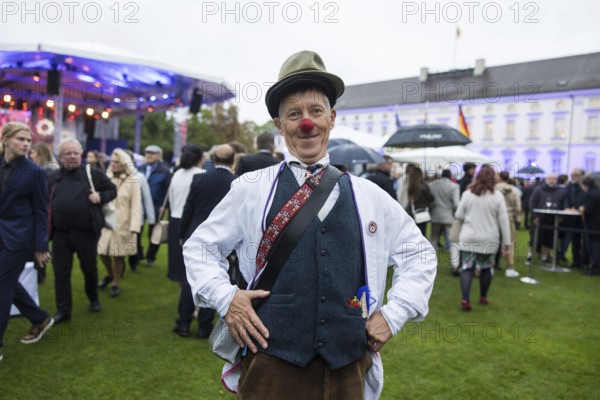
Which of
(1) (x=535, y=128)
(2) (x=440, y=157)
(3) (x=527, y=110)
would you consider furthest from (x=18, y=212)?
(3) (x=527, y=110)

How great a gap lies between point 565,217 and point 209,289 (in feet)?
31.8

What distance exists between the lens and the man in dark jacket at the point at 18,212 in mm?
3592

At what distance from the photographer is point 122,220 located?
18.9 feet

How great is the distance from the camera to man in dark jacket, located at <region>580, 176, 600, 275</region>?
8328 mm

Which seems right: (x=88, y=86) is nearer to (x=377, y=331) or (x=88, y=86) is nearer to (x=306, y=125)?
(x=306, y=125)

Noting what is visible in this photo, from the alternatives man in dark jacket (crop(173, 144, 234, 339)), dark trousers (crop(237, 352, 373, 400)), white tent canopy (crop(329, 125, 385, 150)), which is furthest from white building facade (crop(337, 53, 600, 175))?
dark trousers (crop(237, 352, 373, 400))

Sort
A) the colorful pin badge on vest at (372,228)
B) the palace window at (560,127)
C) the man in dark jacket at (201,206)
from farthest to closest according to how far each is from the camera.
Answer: the palace window at (560,127) → the man in dark jacket at (201,206) → the colorful pin badge on vest at (372,228)

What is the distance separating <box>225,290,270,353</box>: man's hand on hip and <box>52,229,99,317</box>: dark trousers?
382 cm

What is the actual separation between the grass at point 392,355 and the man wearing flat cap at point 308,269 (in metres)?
2.04

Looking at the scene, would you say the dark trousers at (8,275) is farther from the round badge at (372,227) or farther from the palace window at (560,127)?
the palace window at (560,127)

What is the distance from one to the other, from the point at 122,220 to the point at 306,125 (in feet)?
15.7

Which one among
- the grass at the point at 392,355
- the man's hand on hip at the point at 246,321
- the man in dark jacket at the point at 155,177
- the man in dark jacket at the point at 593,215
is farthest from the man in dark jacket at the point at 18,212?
the man in dark jacket at the point at 593,215

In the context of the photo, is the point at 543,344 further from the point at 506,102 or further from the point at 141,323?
the point at 506,102

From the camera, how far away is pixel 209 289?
152cm
